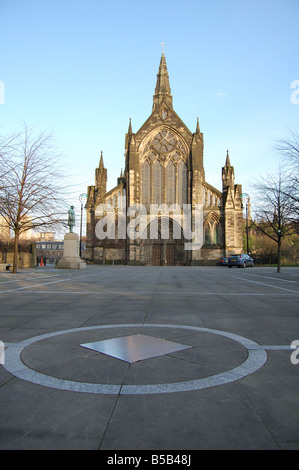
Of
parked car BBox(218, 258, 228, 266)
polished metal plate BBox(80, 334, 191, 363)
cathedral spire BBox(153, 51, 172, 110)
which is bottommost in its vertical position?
polished metal plate BBox(80, 334, 191, 363)

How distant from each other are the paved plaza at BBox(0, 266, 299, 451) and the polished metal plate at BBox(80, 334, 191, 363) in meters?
0.01

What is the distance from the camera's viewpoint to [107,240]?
4519 cm

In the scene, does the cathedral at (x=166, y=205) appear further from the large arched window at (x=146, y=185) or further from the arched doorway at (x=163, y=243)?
the large arched window at (x=146, y=185)

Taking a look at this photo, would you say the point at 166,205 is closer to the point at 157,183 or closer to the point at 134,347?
the point at 157,183

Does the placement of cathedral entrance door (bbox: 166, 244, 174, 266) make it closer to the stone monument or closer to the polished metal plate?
the stone monument

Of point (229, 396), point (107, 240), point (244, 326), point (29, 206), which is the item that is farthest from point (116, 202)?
point (229, 396)

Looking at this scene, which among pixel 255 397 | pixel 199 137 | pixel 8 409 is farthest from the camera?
pixel 199 137

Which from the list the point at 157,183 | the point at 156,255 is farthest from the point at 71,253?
the point at 157,183

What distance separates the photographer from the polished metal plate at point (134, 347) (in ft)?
13.1

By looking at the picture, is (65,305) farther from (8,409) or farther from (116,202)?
(116,202)

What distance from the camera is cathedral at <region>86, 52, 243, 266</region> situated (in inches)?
1731

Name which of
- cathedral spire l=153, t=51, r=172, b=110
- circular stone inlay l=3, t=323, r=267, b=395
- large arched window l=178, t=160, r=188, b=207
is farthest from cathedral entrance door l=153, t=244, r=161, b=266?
circular stone inlay l=3, t=323, r=267, b=395

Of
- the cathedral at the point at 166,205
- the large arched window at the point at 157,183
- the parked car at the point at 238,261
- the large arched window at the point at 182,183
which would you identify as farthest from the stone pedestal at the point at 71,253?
the large arched window at the point at 182,183

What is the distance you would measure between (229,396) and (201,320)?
3629 millimetres
